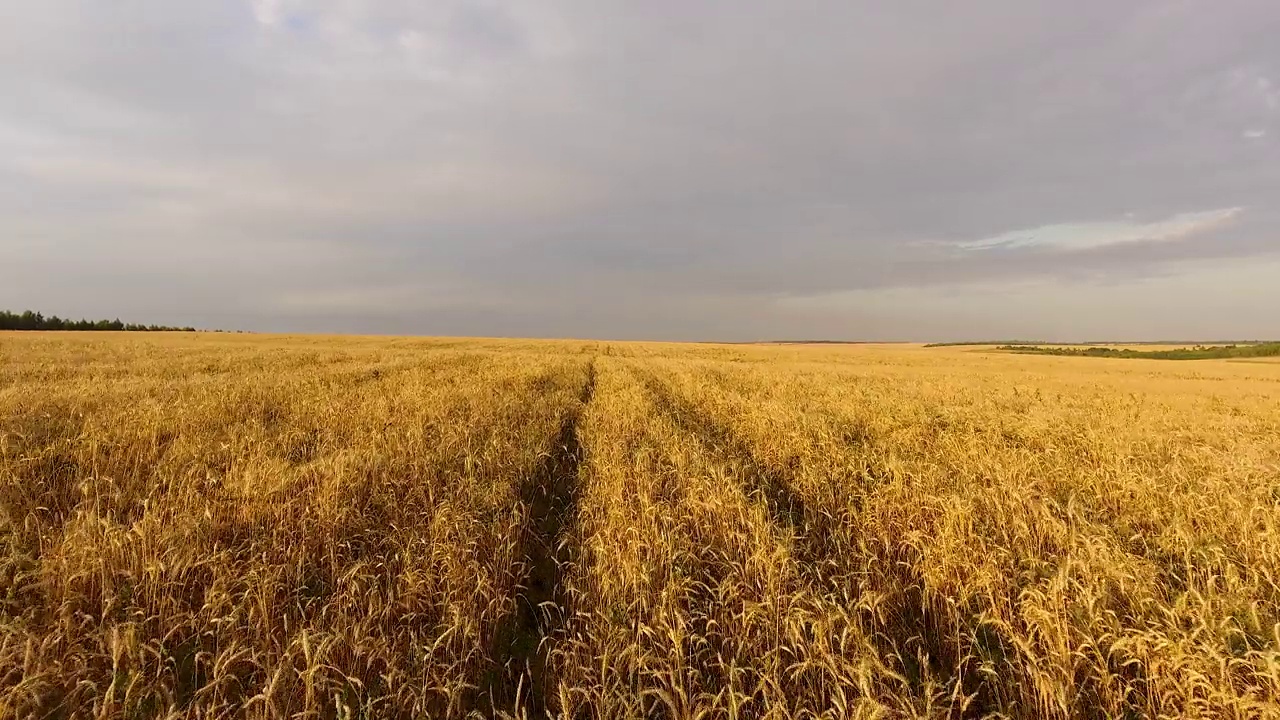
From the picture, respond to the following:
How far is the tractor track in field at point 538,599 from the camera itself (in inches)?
134

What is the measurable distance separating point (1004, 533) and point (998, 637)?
66.7 inches

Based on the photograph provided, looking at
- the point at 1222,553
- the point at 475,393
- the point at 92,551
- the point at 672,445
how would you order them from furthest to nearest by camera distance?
1. the point at 475,393
2. the point at 672,445
3. the point at 1222,553
4. the point at 92,551

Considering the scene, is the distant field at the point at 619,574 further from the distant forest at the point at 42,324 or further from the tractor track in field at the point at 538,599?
the distant forest at the point at 42,324

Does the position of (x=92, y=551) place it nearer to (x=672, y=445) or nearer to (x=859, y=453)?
(x=672, y=445)

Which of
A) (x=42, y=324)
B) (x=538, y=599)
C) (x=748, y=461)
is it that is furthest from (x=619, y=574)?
(x=42, y=324)

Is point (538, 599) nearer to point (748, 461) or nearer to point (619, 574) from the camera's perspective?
point (619, 574)

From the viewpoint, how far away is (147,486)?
20.8 feet

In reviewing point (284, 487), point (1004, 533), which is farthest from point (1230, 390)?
point (284, 487)

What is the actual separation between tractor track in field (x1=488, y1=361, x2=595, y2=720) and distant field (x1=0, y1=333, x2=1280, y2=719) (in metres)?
0.03

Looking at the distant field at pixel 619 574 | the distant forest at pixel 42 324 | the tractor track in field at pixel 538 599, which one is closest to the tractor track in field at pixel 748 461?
the distant field at pixel 619 574

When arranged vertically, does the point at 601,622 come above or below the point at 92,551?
below

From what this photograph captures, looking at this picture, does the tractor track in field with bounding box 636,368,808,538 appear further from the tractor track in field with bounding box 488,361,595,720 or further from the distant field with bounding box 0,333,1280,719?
the tractor track in field with bounding box 488,361,595,720

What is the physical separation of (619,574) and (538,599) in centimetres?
72

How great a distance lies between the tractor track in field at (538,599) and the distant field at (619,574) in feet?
0.10
